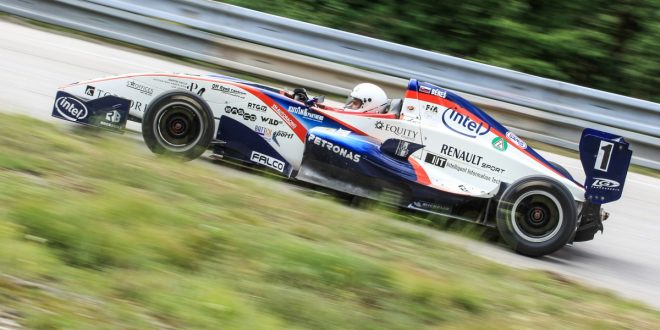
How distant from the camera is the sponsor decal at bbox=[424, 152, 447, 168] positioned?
25.0ft

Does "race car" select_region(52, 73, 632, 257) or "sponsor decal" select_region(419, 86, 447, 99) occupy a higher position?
"sponsor decal" select_region(419, 86, 447, 99)

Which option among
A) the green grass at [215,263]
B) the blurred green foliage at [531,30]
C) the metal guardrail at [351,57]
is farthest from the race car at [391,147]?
the blurred green foliage at [531,30]

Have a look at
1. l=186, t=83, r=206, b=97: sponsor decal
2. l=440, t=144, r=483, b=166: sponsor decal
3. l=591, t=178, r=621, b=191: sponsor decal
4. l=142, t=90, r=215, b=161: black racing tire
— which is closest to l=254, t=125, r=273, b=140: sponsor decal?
l=142, t=90, r=215, b=161: black racing tire

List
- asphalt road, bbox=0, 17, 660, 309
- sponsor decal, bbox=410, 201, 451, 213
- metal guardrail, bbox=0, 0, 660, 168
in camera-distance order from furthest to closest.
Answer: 1. metal guardrail, bbox=0, 0, 660, 168
2. sponsor decal, bbox=410, 201, 451, 213
3. asphalt road, bbox=0, 17, 660, 309

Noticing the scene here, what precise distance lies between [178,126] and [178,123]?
0.03m

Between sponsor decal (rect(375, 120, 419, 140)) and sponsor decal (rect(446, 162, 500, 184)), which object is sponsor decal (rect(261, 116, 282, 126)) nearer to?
sponsor decal (rect(375, 120, 419, 140))

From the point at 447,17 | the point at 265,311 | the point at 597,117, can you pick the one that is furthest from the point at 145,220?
the point at 447,17

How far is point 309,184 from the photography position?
793cm

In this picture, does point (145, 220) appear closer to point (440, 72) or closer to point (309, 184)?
point (309, 184)

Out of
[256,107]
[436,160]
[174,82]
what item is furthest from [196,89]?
[436,160]

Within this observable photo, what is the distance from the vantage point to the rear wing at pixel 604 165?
7.30 meters

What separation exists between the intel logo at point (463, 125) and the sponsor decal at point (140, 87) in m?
2.74

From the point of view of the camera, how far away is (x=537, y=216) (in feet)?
24.0

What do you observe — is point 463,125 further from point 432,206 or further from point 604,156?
point 604,156
